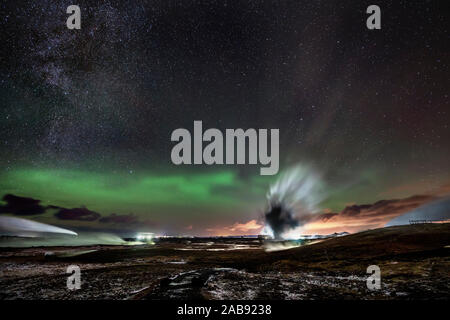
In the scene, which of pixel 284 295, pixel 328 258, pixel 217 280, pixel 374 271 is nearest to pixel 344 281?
pixel 374 271

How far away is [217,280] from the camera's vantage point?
13.2 m

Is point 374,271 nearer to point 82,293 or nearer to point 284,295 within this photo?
point 284,295

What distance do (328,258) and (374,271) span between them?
7.09m
